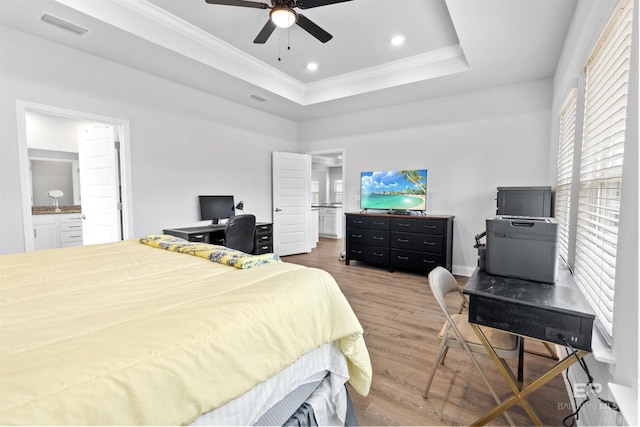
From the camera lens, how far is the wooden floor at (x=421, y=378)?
165 cm

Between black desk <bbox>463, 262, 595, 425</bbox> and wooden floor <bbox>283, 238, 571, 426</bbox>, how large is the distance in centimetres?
24

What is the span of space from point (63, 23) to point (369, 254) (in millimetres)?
4523

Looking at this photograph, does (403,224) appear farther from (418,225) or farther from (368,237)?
(368,237)

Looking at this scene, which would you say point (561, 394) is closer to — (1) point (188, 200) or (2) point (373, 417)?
(2) point (373, 417)

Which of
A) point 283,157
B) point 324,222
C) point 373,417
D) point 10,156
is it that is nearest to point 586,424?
point 373,417

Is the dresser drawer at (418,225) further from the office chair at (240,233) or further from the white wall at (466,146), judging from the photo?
the office chair at (240,233)

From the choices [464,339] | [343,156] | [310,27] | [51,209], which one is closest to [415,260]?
[343,156]

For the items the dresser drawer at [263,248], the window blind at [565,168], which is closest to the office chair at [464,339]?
the window blind at [565,168]

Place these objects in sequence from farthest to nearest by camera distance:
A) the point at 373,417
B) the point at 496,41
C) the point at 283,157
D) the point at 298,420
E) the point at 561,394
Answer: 1. the point at 283,157
2. the point at 496,41
3. the point at 561,394
4. the point at 373,417
5. the point at 298,420

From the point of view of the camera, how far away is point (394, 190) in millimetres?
4789

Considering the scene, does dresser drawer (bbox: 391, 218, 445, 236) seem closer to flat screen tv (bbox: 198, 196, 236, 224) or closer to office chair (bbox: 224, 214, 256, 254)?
office chair (bbox: 224, 214, 256, 254)

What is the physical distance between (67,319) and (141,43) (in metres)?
2.99

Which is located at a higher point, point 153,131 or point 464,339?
point 153,131

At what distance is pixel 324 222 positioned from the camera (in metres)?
8.34
